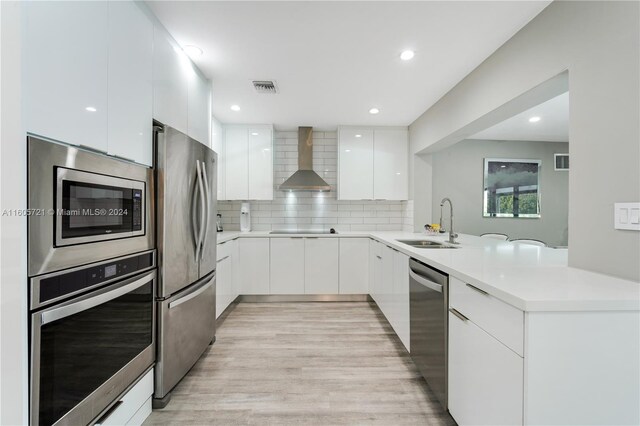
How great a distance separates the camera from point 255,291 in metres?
3.62

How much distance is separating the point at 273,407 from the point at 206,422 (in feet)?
1.28

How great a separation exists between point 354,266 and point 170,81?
9.38 feet

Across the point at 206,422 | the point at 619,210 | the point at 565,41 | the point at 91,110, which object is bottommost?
the point at 206,422

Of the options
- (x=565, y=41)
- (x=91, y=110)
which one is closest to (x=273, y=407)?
(x=91, y=110)

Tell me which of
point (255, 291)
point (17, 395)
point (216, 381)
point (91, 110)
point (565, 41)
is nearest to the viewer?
point (17, 395)

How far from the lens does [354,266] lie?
145 inches

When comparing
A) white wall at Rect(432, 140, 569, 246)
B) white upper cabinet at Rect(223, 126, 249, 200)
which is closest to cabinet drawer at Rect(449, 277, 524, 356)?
white upper cabinet at Rect(223, 126, 249, 200)

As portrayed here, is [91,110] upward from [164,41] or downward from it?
downward

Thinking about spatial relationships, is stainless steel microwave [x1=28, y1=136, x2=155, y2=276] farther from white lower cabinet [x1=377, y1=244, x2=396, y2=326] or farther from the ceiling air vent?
white lower cabinet [x1=377, y1=244, x2=396, y2=326]

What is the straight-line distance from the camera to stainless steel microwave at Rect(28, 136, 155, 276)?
3.13ft

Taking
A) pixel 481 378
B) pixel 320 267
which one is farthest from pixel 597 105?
pixel 320 267

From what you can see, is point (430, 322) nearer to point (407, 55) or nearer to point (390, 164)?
point (407, 55)

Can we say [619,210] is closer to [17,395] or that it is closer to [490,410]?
[490,410]

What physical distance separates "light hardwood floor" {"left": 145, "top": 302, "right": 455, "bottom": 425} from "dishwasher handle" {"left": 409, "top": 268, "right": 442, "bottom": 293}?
752 mm
